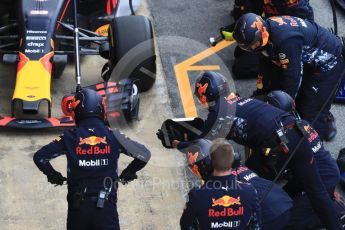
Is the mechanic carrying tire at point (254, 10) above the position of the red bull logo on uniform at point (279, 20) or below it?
below

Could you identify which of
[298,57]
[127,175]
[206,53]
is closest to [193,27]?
[206,53]

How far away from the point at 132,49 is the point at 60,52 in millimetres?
755

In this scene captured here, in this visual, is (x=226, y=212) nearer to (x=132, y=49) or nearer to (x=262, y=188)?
(x=262, y=188)

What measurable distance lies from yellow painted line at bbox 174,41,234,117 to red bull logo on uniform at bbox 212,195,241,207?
3.04 metres

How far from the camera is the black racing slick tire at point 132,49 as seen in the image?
760cm

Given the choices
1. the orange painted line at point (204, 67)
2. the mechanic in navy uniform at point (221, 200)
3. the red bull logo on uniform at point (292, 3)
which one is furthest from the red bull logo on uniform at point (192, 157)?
the orange painted line at point (204, 67)

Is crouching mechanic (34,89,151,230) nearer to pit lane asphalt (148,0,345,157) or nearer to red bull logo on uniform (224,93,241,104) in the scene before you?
red bull logo on uniform (224,93,241,104)

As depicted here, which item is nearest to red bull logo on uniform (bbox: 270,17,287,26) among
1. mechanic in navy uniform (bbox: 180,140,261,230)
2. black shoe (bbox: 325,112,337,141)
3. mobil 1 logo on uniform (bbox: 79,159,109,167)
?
black shoe (bbox: 325,112,337,141)

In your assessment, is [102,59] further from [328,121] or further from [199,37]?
[328,121]

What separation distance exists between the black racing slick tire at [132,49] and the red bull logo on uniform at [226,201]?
10.1 ft

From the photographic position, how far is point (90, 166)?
5180mm

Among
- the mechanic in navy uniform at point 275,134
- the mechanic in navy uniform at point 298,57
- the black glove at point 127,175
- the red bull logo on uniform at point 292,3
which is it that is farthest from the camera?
the red bull logo on uniform at point 292,3

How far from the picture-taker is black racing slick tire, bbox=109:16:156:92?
7602 millimetres

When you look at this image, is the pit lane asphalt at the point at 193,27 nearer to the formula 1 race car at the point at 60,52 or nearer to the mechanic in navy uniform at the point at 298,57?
the formula 1 race car at the point at 60,52
